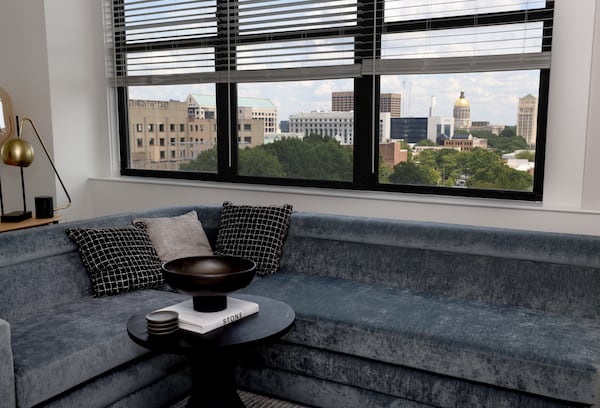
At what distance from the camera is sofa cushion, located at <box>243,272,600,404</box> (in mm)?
1998

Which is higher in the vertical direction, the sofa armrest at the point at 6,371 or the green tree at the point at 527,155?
the green tree at the point at 527,155

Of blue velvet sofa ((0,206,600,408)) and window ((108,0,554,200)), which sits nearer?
blue velvet sofa ((0,206,600,408))

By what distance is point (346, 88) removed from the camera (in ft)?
11.7

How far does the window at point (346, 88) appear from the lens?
10.1 ft

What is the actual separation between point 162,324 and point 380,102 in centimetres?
204

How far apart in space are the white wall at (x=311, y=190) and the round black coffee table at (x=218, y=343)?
1.35 meters

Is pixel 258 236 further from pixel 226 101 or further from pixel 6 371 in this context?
pixel 6 371

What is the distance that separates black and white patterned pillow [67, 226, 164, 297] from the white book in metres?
0.69

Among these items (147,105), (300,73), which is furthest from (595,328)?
(147,105)

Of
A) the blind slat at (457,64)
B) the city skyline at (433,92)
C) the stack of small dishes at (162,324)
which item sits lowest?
the stack of small dishes at (162,324)

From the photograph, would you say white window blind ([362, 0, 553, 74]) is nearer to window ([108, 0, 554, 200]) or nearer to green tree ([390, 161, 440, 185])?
window ([108, 0, 554, 200])

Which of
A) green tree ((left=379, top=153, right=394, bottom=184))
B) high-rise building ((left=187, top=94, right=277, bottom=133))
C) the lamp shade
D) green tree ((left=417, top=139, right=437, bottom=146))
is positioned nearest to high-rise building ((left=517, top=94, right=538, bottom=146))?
green tree ((left=417, top=139, right=437, bottom=146))

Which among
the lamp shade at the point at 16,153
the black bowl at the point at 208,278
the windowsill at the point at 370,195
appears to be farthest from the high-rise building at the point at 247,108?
the black bowl at the point at 208,278

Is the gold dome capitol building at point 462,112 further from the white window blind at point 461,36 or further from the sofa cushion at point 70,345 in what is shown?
the sofa cushion at point 70,345
